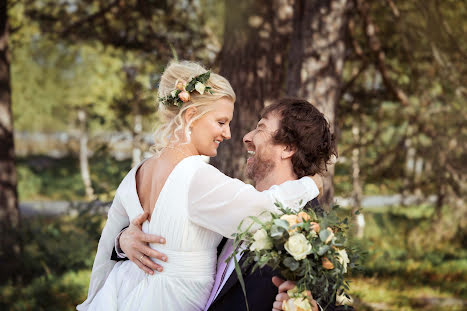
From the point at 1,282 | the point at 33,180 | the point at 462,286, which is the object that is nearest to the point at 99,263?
the point at 1,282

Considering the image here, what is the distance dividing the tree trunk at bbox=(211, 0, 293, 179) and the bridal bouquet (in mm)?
3549

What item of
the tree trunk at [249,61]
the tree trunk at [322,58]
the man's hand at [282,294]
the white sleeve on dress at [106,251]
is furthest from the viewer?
the tree trunk at [249,61]

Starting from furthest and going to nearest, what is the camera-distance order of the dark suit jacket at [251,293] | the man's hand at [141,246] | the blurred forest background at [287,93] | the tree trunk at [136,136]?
the tree trunk at [136,136] → the blurred forest background at [287,93] → the man's hand at [141,246] → the dark suit jacket at [251,293]

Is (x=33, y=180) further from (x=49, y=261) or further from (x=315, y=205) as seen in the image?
(x=315, y=205)

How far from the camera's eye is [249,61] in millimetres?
6156

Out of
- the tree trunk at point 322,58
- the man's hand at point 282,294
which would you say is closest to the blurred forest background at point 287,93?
the tree trunk at point 322,58

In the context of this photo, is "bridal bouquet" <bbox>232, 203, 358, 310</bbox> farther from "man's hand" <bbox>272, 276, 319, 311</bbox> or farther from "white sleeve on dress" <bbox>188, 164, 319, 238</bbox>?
"white sleeve on dress" <bbox>188, 164, 319, 238</bbox>

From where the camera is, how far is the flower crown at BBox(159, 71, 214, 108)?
2998 millimetres

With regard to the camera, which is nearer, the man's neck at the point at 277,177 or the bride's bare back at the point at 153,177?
the bride's bare back at the point at 153,177

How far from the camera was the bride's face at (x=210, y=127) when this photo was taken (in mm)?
3053

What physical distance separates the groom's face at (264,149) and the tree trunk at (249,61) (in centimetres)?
261

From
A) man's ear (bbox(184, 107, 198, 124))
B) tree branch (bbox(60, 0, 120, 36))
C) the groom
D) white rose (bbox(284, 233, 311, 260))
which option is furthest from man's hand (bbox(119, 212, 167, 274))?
tree branch (bbox(60, 0, 120, 36))

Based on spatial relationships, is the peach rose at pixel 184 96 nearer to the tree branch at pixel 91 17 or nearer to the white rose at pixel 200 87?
the white rose at pixel 200 87

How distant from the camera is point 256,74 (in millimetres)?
6141
